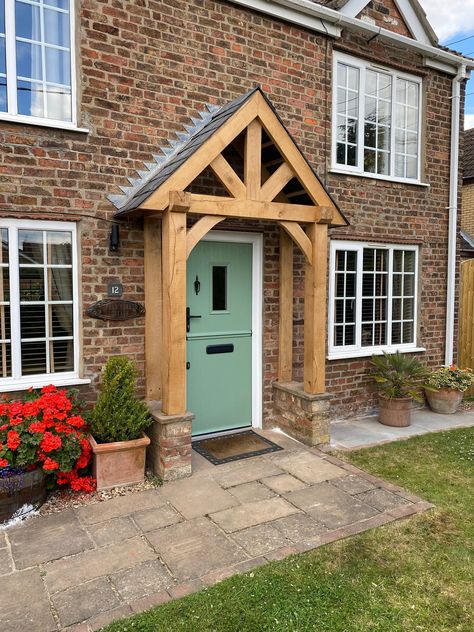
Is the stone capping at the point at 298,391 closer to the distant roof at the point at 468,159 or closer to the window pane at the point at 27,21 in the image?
the window pane at the point at 27,21

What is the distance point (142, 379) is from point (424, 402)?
5038 mm

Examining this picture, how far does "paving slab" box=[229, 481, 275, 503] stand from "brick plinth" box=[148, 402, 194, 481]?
559 millimetres

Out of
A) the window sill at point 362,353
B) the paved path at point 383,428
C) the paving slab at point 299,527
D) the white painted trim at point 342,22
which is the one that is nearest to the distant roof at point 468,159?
the white painted trim at point 342,22

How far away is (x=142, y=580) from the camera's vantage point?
3160mm

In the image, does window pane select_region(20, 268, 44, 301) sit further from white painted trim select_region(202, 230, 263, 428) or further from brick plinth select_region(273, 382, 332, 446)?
brick plinth select_region(273, 382, 332, 446)

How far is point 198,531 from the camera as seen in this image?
3783mm

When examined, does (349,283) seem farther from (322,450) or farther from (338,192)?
(322,450)

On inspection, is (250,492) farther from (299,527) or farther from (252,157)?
(252,157)

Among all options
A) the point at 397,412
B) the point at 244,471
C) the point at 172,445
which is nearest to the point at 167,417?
the point at 172,445

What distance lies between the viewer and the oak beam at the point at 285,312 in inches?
241

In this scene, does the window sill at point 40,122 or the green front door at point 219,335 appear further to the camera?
the green front door at point 219,335

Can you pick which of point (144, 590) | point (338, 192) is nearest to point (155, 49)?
point (338, 192)

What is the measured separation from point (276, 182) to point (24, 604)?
4.28m

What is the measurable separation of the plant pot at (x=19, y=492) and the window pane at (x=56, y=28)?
4.21 metres
